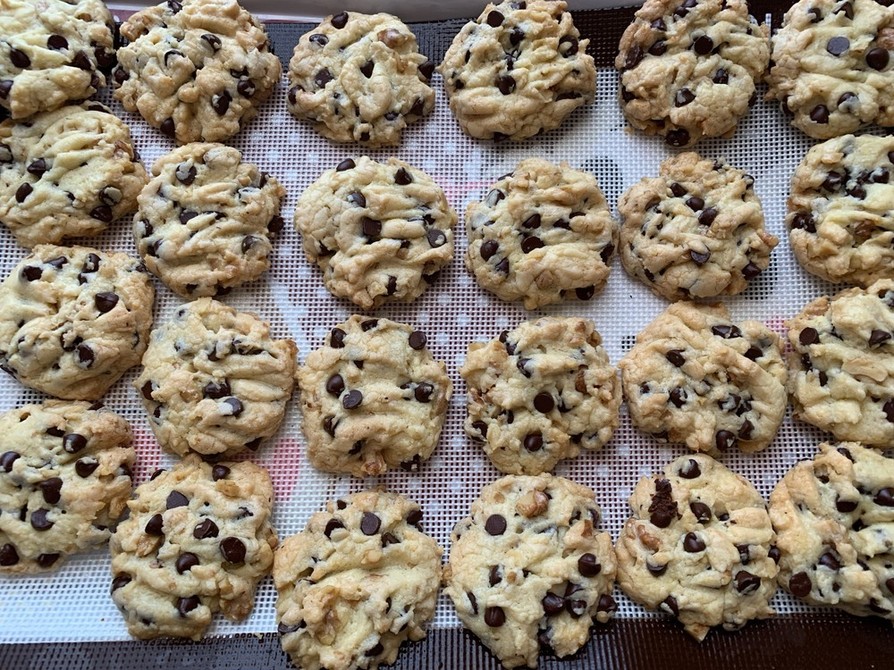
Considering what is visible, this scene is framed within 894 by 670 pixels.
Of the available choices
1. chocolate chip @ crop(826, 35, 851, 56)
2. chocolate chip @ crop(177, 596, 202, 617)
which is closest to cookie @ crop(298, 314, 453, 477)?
chocolate chip @ crop(177, 596, 202, 617)

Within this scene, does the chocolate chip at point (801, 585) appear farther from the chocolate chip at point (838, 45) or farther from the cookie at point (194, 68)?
the cookie at point (194, 68)

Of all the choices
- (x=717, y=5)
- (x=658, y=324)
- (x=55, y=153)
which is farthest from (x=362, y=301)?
(x=717, y=5)

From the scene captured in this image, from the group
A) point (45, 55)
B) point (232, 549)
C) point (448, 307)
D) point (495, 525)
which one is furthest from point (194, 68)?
point (495, 525)

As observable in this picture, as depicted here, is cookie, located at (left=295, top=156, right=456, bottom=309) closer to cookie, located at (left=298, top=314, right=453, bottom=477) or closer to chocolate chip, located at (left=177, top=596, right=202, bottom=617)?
cookie, located at (left=298, top=314, right=453, bottom=477)

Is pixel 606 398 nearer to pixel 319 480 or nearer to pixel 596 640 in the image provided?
pixel 596 640

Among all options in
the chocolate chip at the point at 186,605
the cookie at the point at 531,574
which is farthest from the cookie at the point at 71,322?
the cookie at the point at 531,574

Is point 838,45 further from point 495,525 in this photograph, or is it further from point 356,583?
point 356,583

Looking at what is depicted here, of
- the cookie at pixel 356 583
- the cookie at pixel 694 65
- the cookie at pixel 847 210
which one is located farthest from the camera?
the cookie at pixel 694 65
